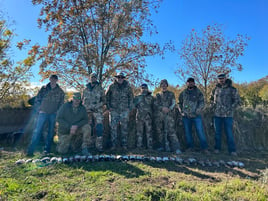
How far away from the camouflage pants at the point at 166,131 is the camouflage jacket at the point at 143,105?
41 cm

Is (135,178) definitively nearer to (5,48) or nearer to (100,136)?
(100,136)

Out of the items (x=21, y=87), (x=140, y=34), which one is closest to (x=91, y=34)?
(x=140, y=34)

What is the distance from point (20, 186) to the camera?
324 cm

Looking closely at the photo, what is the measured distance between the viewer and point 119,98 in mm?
5879

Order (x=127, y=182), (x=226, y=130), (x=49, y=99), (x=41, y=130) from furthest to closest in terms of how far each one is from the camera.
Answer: (x=226, y=130)
(x=49, y=99)
(x=41, y=130)
(x=127, y=182)

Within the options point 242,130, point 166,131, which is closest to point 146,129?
point 166,131

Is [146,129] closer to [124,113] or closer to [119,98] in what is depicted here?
[124,113]

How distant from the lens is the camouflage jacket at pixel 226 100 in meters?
5.79

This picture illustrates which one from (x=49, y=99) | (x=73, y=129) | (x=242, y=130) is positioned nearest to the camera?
(x=73, y=129)

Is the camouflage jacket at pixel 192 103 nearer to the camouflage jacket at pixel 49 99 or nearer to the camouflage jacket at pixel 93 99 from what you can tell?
the camouflage jacket at pixel 93 99

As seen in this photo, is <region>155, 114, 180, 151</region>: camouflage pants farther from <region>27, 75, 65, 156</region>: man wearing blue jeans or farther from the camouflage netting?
<region>27, 75, 65, 156</region>: man wearing blue jeans

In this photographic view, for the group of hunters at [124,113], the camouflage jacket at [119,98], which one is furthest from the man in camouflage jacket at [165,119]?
the camouflage jacket at [119,98]

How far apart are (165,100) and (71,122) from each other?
3.00m

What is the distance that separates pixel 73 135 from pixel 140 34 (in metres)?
4.68
